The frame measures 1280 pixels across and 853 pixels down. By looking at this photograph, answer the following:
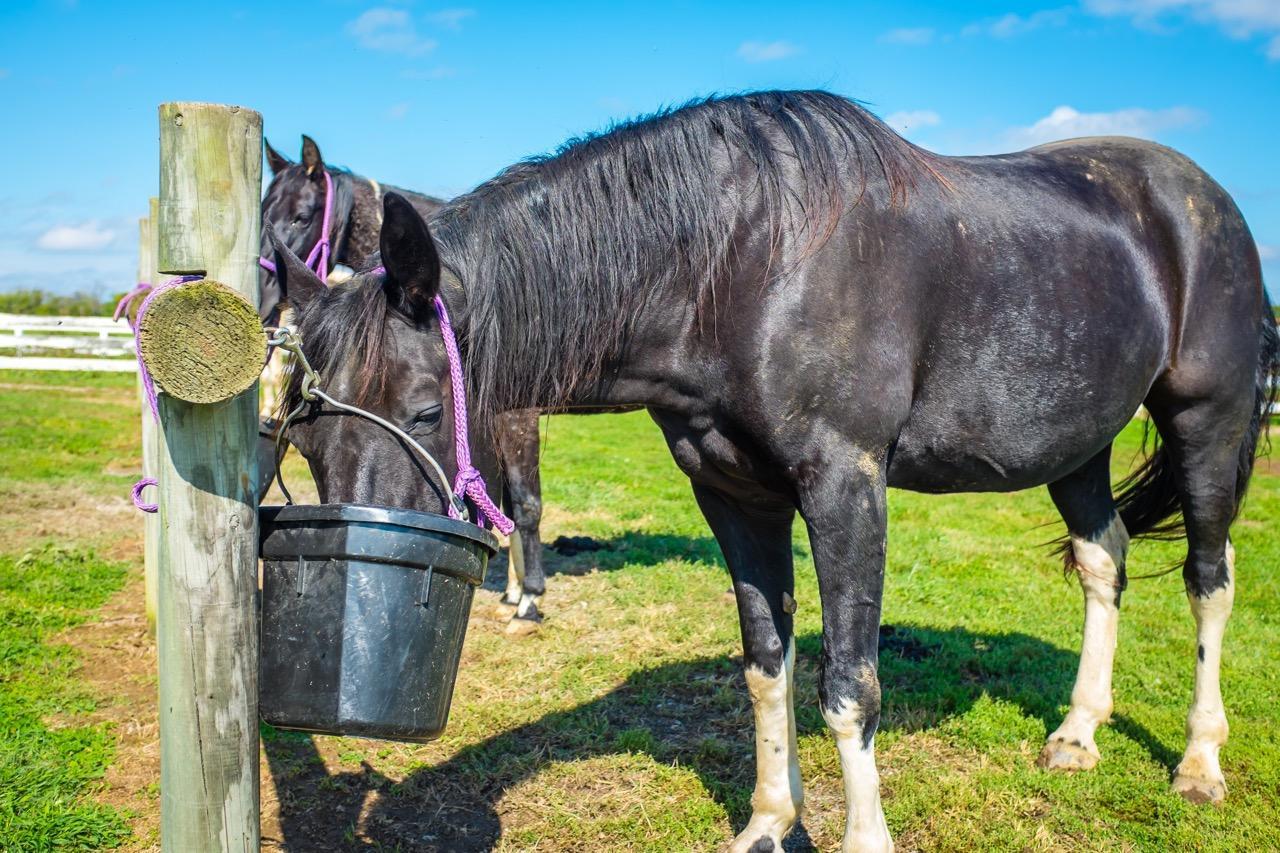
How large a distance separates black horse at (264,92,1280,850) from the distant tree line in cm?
3248

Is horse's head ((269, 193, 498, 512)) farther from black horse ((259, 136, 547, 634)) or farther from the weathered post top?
black horse ((259, 136, 547, 634))

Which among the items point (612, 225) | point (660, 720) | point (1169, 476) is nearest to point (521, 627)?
point (660, 720)

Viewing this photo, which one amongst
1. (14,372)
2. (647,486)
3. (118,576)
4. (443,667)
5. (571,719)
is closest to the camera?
(443,667)

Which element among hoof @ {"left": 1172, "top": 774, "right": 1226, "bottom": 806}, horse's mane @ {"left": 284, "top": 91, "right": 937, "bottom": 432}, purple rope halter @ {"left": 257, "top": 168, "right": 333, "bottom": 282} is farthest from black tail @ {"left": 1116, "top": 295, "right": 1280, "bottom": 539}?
purple rope halter @ {"left": 257, "top": 168, "right": 333, "bottom": 282}

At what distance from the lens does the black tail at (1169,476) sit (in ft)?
13.1

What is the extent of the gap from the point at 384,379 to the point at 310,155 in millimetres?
3967

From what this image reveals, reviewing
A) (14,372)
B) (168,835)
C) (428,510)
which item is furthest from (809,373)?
(14,372)

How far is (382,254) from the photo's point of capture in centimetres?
241

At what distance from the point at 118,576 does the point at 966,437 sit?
5408mm

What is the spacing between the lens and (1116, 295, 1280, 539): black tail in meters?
3.99

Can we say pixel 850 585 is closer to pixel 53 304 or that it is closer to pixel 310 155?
pixel 310 155

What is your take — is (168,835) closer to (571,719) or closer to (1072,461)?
(571,719)

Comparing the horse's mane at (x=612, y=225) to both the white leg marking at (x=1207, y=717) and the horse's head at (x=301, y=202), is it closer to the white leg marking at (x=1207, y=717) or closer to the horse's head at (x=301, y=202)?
the white leg marking at (x=1207, y=717)

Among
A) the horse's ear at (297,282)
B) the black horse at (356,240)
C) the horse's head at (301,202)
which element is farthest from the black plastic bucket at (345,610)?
the horse's head at (301,202)
